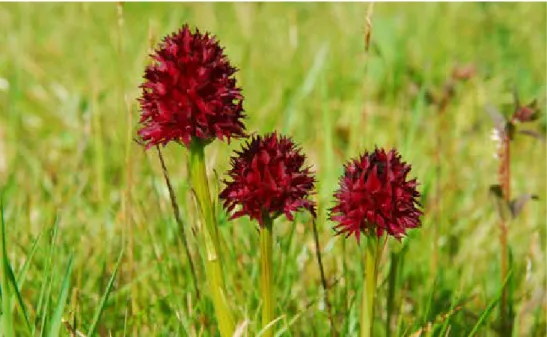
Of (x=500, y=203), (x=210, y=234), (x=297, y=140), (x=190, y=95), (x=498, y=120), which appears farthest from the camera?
(x=297, y=140)

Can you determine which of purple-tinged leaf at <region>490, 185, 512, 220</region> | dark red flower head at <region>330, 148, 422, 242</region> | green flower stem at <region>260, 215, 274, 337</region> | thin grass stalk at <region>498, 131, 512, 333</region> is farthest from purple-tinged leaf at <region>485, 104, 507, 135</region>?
green flower stem at <region>260, 215, 274, 337</region>

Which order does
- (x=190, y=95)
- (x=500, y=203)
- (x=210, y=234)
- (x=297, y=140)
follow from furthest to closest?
(x=297, y=140) → (x=500, y=203) → (x=210, y=234) → (x=190, y=95)

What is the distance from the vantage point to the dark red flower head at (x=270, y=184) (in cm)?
144

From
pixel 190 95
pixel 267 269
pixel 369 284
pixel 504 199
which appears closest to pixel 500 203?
pixel 504 199

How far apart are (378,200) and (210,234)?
0.30 meters

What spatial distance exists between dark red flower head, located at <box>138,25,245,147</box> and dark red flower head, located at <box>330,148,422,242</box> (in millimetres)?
214

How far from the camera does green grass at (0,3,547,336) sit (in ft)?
7.23

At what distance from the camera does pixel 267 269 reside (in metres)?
1.54

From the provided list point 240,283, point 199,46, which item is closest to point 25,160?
point 240,283

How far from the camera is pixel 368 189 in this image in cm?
145

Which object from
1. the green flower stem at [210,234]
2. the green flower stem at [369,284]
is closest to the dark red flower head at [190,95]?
the green flower stem at [210,234]

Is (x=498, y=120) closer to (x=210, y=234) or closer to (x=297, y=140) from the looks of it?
(x=210, y=234)

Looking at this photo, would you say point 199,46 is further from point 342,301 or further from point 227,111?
point 342,301

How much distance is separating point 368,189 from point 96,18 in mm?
4548
